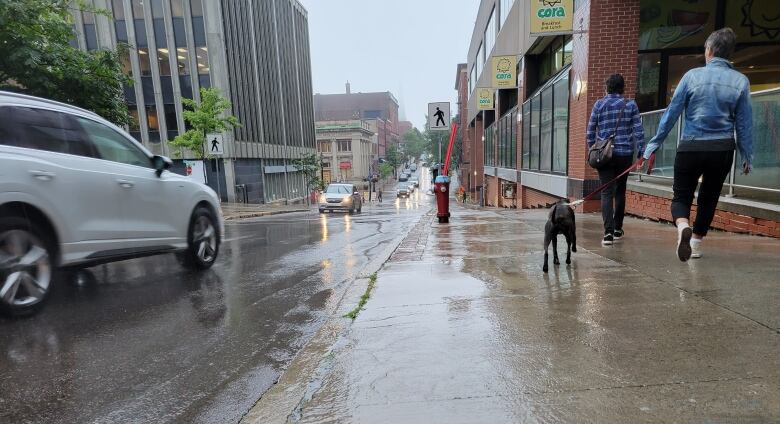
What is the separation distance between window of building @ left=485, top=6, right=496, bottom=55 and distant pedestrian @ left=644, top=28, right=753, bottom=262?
24.1 meters

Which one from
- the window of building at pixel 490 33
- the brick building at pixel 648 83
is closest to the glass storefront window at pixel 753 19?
the brick building at pixel 648 83

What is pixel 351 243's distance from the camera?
29.7 ft

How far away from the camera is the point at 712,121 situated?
405 centimetres

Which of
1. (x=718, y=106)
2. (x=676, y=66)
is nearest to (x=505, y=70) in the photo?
(x=676, y=66)

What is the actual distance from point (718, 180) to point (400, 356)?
141 inches

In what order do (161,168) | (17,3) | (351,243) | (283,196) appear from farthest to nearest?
(283,196)
(17,3)
(351,243)
(161,168)

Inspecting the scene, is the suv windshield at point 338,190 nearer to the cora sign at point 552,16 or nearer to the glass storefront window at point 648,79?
the cora sign at point 552,16

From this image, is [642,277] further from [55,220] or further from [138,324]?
[55,220]

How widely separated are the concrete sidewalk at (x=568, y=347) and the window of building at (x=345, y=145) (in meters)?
79.2

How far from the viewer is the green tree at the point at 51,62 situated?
10000 mm

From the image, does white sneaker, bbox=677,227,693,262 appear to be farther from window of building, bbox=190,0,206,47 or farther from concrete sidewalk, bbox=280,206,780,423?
window of building, bbox=190,0,206,47

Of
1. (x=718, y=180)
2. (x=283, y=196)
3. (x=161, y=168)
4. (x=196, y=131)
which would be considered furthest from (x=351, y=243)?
(x=283, y=196)

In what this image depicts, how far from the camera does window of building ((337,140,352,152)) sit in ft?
271

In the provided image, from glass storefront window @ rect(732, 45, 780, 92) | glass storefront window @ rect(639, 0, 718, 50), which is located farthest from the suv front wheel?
glass storefront window @ rect(732, 45, 780, 92)
